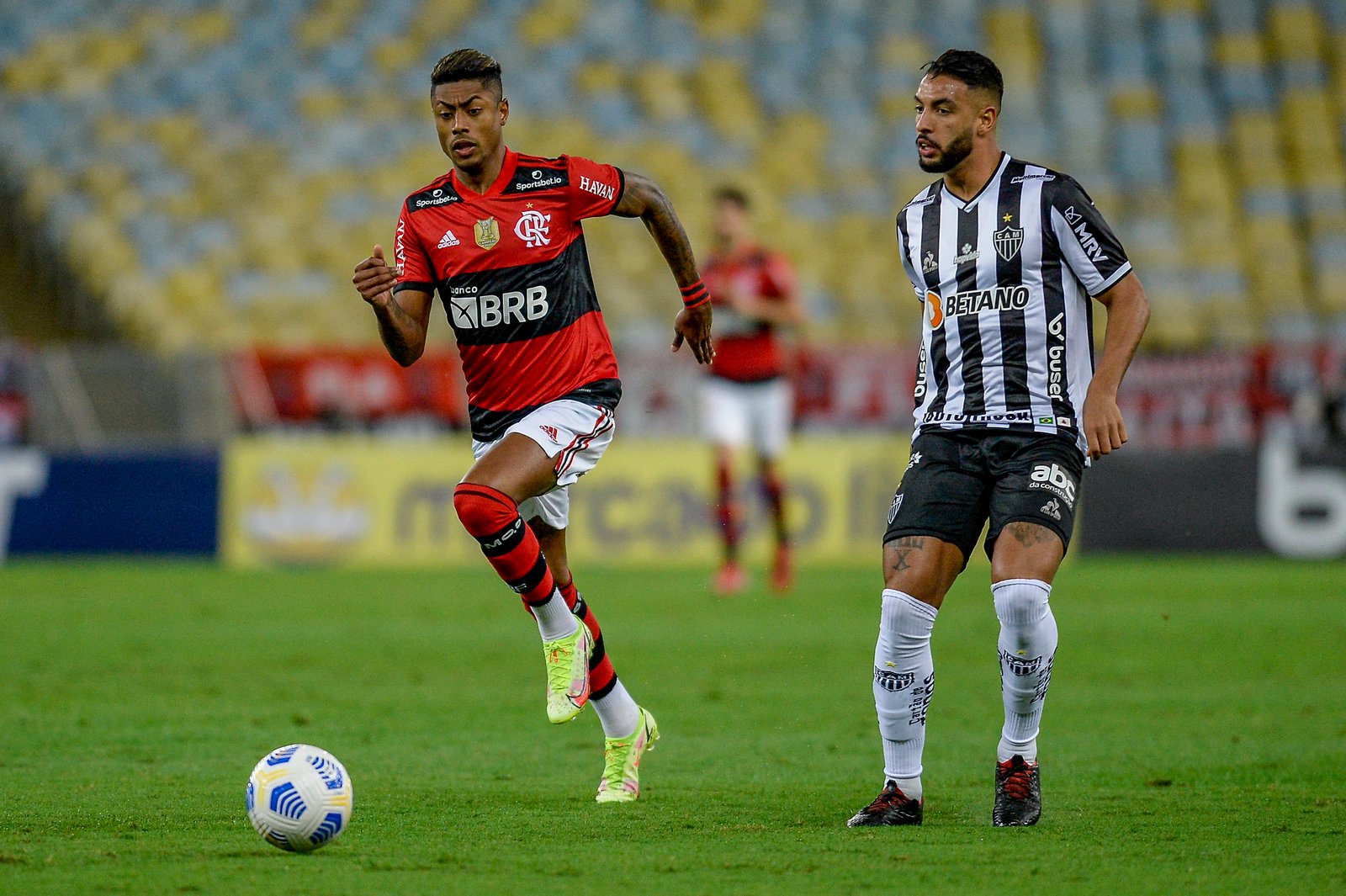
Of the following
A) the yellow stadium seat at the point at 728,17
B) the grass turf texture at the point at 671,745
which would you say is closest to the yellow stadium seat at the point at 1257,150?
the yellow stadium seat at the point at 728,17

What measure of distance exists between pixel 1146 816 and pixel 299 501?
1290 cm

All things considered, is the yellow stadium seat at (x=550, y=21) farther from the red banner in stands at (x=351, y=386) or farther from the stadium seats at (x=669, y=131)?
the red banner in stands at (x=351, y=386)

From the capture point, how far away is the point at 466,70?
614cm

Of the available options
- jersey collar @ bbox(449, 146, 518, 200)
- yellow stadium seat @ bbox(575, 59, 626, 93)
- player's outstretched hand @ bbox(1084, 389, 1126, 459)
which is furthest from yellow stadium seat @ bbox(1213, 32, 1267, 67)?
player's outstretched hand @ bbox(1084, 389, 1126, 459)

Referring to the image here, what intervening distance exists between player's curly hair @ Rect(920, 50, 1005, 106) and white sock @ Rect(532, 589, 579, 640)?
6.93 feet

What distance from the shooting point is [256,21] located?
2420 cm

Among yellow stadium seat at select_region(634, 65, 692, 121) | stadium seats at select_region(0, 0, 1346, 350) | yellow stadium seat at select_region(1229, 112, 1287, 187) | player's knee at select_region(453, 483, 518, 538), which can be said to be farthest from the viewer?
yellow stadium seat at select_region(1229, 112, 1287, 187)

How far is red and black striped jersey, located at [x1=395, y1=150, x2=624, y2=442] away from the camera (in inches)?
247

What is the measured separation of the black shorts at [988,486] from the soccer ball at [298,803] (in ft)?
6.26

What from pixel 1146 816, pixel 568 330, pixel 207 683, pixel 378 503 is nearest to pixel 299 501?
pixel 378 503

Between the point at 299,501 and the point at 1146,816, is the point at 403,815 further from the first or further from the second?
the point at 299,501

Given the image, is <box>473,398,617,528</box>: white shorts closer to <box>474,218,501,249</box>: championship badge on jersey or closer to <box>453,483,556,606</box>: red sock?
<box>453,483,556,606</box>: red sock

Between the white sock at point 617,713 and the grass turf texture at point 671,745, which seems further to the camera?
the white sock at point 617,713

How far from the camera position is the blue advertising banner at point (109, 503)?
17.5 meters
